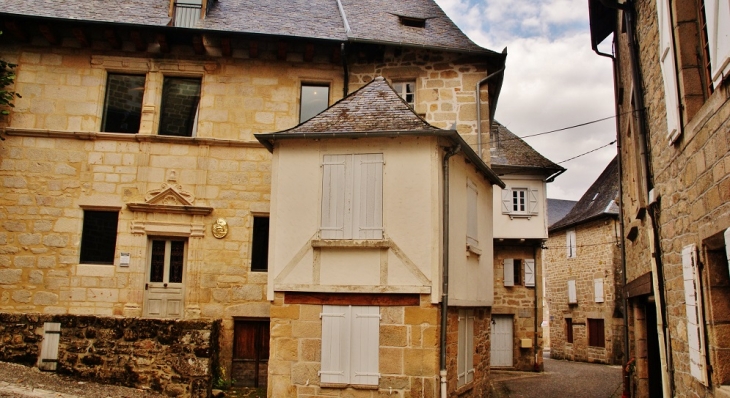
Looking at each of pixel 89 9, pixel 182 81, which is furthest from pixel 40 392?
pixel 89 9

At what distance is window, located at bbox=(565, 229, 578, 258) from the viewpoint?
23.3 meters

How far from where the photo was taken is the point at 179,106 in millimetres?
11531

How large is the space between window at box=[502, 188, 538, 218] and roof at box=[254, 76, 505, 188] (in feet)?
29.8

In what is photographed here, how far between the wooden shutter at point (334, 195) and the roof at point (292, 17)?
3678 mm

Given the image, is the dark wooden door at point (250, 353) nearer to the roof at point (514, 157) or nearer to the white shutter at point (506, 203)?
the white shutter at point (506, 203)

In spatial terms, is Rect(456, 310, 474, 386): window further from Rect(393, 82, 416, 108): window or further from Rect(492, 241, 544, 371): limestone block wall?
Rect(492, 241, 544, 371): limestone block wall

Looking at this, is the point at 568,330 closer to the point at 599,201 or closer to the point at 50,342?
the point at 599,201

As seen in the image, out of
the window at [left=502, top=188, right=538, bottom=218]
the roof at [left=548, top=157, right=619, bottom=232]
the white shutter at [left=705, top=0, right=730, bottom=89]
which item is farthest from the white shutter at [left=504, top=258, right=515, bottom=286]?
the white shutter at [left=705, top=0, right=730, bottom=89]

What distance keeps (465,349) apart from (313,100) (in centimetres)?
561

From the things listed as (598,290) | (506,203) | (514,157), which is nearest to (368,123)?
(506,203)

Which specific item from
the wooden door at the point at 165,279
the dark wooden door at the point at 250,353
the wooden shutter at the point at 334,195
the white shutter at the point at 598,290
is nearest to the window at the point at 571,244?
the white shutter at the point at 598,290

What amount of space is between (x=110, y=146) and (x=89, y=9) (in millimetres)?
2702

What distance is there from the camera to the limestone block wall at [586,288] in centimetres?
2020

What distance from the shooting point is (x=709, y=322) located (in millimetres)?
4703
